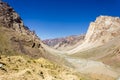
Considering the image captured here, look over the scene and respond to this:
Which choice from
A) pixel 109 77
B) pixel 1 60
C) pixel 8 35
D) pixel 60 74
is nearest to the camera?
pixel 1 60

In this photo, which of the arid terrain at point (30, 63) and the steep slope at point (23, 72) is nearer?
the steep slope at point (23, 72)

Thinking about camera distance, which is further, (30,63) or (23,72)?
(30,63)

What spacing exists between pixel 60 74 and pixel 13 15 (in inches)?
3682

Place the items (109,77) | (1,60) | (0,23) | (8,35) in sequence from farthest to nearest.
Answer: (0,23), (8,35), (109,77), (1,60)

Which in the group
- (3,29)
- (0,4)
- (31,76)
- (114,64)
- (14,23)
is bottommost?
(31,76)

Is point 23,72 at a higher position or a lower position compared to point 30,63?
lower

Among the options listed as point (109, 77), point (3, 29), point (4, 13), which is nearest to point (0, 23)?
point (3, 29)

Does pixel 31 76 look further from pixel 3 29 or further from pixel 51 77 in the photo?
pixel 3 29

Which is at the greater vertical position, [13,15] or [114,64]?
[13,15]

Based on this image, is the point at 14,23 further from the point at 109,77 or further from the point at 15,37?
the point at 109,77

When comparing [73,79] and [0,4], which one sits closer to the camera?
[73,79]

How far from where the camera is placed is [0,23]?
97562mm

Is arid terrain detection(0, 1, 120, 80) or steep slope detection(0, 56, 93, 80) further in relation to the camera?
arid terrain detection(0, 1, 120, 80)

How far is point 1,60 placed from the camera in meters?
32.2
